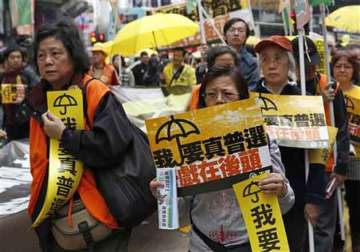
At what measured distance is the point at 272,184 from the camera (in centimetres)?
226

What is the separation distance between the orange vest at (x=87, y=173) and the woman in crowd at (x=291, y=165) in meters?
0.97

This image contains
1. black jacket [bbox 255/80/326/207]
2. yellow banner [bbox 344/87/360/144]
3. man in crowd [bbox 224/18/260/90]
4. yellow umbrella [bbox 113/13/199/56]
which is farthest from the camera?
yellow umbrella [bbox 113/13/199/56]

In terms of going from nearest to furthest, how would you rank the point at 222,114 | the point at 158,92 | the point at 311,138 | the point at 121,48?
the point at 222,114 < the point at 311,138 < the point at 158,92 < the point at 121,48

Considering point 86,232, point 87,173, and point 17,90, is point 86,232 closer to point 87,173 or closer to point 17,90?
point 87,173

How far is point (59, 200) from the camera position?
107 inches

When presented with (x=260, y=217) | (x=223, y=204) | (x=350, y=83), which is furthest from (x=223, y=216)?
(x=350, y=83)

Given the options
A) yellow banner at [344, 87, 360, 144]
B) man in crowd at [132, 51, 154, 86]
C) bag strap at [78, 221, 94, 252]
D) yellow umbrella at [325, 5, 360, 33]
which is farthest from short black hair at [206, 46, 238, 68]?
man in crowd at [132, 51, 154, 86]

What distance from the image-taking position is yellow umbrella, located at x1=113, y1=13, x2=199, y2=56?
853cm

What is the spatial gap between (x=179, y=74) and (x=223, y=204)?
660 cm

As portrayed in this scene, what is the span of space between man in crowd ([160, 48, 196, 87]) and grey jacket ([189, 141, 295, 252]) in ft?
19.5

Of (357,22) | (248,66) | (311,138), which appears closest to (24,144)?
(248,66)

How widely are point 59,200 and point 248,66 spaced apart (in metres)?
3.09

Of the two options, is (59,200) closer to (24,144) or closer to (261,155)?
(261,155)

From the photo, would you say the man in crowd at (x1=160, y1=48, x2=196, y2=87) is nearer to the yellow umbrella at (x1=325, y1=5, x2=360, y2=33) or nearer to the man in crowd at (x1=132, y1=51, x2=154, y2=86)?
the yellow umbrella at (x1=325, y1=5, x2=360, y2=33)
